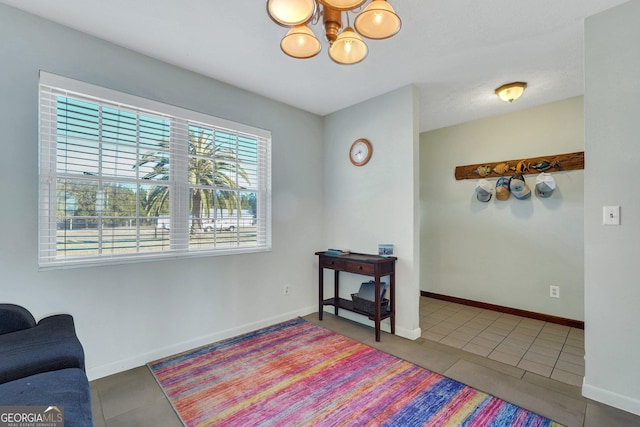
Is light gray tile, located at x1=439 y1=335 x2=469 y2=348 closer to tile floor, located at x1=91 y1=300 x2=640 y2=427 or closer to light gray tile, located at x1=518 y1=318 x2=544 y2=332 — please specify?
tile floor, located at x1=91 y1=300 x2=640 y2=427

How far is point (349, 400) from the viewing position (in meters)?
1.91

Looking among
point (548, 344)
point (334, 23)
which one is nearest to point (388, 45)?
point (334, 23)

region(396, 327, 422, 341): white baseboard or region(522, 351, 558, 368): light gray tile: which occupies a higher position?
region(396, 327, 422, 341): white baseboard

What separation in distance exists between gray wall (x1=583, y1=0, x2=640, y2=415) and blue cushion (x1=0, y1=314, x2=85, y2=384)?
3083 mm

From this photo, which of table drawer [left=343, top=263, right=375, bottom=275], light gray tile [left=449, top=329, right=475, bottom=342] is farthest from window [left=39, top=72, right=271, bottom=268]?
light gray tile [left=449, top=329, right=475, bottom=342]

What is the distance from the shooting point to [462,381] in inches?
83.4

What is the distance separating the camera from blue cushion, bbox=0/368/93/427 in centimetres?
105

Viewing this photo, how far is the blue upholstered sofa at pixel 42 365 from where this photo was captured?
1.08 meters

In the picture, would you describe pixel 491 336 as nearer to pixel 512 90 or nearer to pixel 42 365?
pixel 512 90

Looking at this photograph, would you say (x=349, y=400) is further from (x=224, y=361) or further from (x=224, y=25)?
(x=224, y=25)

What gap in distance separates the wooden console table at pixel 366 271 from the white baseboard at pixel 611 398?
1489mm

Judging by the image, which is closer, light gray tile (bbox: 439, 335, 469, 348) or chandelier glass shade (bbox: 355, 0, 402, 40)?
chandelier glass shade (bbox: 355, 0, 402, 40)

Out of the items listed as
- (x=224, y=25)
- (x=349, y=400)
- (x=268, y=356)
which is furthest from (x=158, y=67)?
(x=349, y=400)

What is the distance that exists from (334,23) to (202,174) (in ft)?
6.21
